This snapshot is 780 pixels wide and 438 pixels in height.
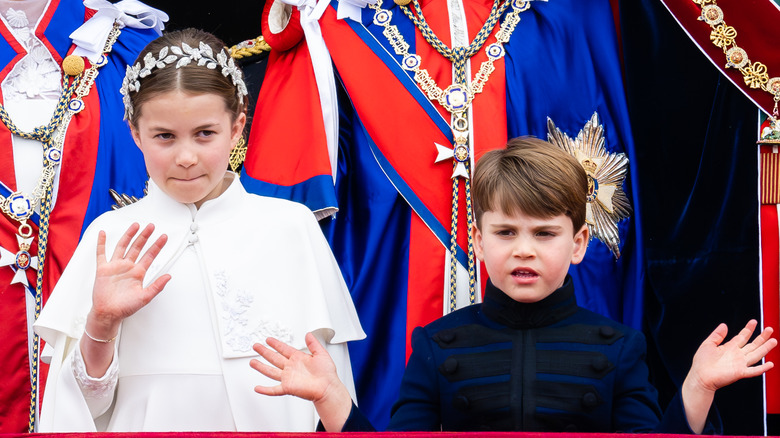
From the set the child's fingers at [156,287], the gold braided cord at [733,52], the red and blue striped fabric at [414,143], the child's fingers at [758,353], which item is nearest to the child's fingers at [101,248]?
the child's fingers at [156,287]

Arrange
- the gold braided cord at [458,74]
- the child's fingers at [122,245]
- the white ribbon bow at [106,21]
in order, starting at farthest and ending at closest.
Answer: the white ribbon bow at [106,21], the gold braided cord at [458,74], the child's fingers at [122,245]

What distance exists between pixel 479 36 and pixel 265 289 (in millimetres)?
975

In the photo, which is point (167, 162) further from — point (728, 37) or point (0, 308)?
point (728, 37)

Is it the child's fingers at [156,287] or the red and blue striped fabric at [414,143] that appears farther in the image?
the red and blue striped fabric at [414,143]

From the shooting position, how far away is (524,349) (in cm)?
Answer: 187

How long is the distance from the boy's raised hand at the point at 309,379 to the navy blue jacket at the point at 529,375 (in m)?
0.04

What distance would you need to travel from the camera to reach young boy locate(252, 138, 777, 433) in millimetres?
1812

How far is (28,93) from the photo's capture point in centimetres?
270

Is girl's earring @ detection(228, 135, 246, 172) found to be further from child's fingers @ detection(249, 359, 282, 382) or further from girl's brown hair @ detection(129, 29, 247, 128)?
child's fingers @ detection(249, 359, 282, 382)

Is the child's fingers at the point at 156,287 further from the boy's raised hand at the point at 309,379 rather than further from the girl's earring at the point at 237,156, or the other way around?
the girl's earring at the point at 237,156

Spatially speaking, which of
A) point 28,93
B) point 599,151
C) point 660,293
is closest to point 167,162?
point 28,93

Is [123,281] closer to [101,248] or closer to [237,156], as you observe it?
[101,248]

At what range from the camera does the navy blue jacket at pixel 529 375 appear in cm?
182

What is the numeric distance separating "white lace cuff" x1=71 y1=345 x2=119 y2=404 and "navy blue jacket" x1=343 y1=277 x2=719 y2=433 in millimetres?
534
